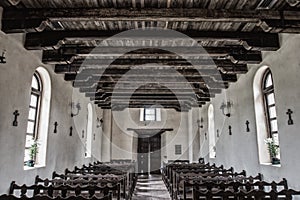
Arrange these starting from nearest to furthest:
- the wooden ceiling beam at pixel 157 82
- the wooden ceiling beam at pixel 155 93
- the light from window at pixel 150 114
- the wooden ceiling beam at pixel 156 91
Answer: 1. the wooden ceiling beam at pixel 157 82
2. the wooden ceiling beam at pixel 156 91
3. the wooden ceiling beam at pixel 155 93
4. the light from window at pixel 150 114

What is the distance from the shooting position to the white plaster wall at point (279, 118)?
3.88 m

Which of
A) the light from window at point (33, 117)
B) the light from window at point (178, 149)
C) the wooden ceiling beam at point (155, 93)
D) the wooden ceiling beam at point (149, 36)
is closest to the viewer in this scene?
the wooden ceiling beam at point (149, 36)

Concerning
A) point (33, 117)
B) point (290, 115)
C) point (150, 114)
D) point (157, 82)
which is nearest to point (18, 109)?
point (33, 117)

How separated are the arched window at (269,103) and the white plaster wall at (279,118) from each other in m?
Result: 0.27

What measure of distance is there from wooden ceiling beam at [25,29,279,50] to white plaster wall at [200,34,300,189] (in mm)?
389

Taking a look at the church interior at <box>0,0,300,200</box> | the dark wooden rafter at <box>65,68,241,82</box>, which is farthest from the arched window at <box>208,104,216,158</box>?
the dark wooden rafter at <box>65,68,241,82</box>

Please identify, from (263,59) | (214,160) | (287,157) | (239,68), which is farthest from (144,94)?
(287,157)

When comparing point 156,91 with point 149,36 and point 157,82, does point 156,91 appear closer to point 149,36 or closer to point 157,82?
point 157,82

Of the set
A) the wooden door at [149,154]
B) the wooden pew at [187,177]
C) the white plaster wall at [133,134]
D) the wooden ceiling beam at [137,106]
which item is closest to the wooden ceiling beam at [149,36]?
the wooden pew at [187,177]

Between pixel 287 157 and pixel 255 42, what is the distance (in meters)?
1.89

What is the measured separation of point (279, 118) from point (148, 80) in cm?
345

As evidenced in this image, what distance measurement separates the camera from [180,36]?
13.7 ft

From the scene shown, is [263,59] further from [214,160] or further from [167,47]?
[214,160]

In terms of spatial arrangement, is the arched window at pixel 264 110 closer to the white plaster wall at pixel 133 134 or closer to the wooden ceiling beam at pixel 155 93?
the wooden ceiling beam at pixel 155 93
